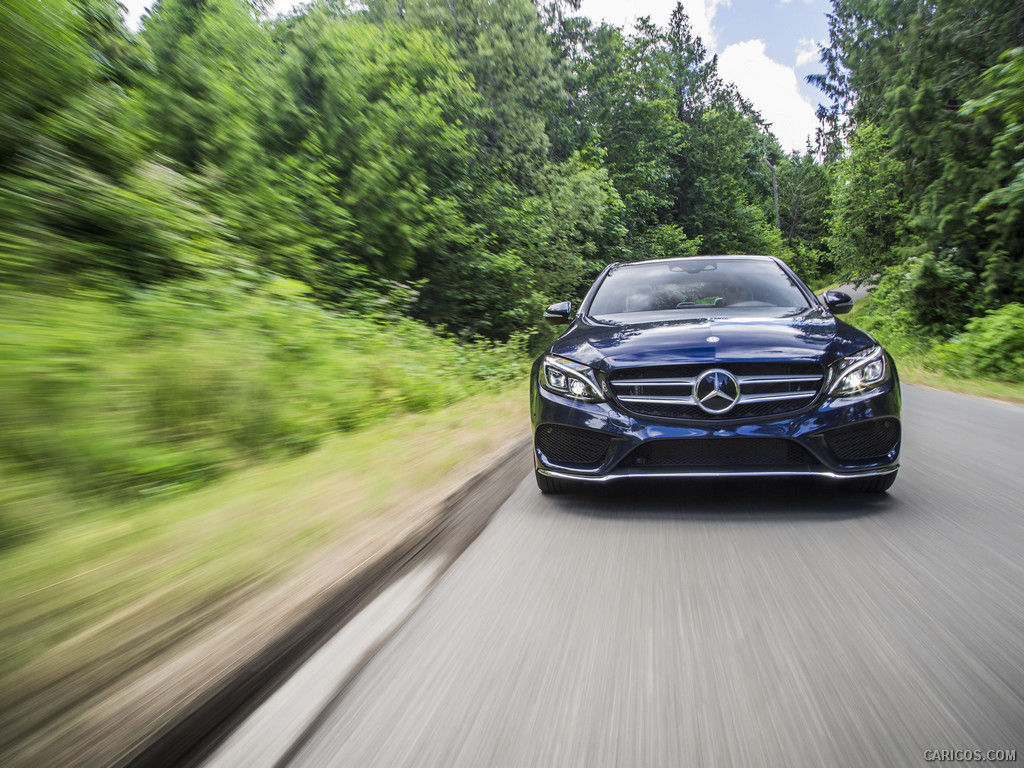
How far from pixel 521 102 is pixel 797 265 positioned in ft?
158

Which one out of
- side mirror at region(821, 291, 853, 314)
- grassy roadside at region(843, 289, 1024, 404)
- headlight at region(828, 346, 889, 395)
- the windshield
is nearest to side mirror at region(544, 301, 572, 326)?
the windshield

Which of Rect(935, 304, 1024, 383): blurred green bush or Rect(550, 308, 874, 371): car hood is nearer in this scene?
Rect(550, 308, 874, 371): car hood

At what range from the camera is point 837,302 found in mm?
5262

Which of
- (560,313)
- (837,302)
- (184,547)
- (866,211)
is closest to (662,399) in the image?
(560,313)

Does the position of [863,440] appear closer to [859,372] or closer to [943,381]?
[859,372]

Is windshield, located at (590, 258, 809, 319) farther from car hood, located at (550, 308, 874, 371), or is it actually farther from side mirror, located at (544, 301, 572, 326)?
car hood, located at (550, 308, 874, 371)

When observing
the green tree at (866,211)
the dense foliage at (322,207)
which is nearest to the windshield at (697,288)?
the dense foliage at (322,207)

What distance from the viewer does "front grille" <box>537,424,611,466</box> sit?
409 cm

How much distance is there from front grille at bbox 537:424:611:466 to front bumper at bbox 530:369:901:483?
24mm

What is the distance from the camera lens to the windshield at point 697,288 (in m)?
5.40

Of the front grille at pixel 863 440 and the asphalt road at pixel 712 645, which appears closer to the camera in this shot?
the asphalt road at pixel 712 645

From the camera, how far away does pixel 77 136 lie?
5863mm

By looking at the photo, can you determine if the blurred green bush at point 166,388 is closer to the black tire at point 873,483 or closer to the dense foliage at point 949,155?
the black tire at point 873,483

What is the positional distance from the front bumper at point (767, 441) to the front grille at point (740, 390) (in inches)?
2.0
